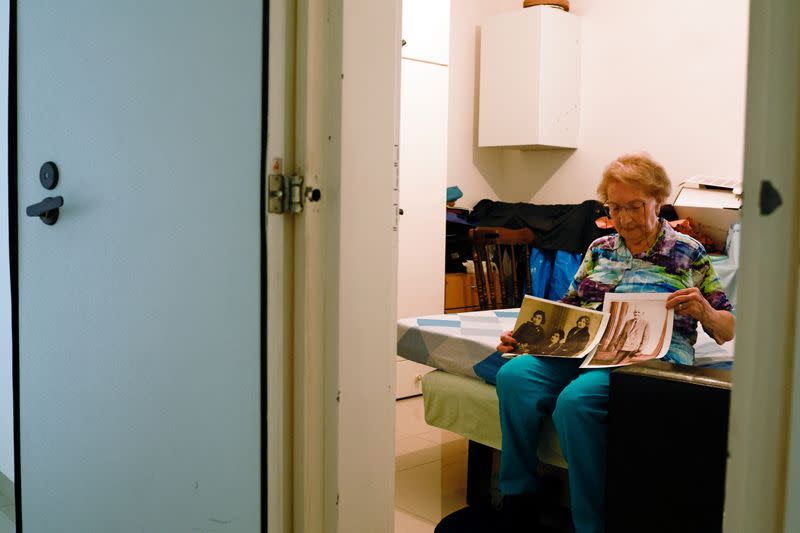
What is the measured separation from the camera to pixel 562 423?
2.03 m

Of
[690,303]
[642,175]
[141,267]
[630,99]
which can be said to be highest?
[630,99]

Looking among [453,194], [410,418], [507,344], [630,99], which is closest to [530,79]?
[630,99]

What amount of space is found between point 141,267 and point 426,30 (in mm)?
2778

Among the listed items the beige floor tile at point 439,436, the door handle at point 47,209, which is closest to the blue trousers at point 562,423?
the beige floor tile at point 439,436

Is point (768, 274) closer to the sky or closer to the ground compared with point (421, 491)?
closer to the sky

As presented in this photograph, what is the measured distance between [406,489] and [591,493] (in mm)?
918

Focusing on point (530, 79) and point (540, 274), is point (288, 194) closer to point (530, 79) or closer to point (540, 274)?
point (540, 274)

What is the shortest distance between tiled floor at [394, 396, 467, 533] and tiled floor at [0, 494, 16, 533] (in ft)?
3.88

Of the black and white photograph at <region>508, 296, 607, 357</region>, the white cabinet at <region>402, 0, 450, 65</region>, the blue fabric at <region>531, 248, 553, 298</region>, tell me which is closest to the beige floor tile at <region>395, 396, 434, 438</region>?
the blue fabric at <region>531, 248, 553, 298</region>

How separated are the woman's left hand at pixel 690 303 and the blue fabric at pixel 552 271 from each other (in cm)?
197

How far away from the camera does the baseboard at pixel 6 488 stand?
96.6 inches

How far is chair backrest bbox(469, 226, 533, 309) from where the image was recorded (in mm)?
3828

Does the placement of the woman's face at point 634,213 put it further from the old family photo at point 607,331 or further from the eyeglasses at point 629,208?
the old family photo at point 607,331

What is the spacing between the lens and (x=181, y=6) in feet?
4.37
